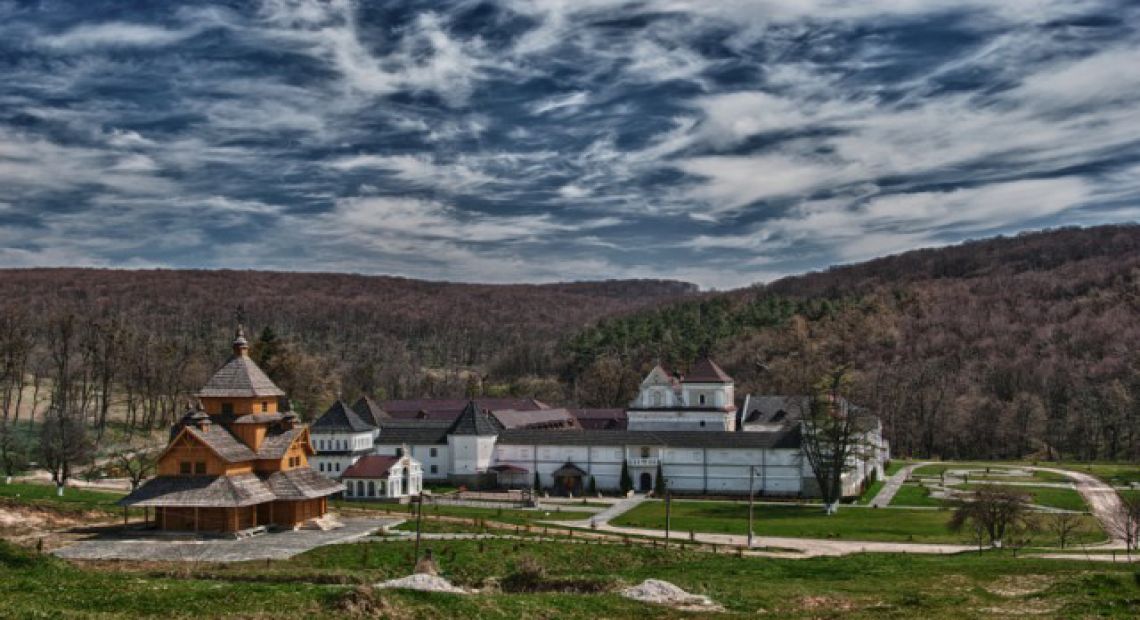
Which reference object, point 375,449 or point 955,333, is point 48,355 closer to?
point 375,449

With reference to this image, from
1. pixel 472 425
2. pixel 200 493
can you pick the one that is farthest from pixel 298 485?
pixel 472 425

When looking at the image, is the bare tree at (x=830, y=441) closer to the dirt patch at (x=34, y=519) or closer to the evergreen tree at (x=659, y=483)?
the evergreen tree at (x=659, y=483)

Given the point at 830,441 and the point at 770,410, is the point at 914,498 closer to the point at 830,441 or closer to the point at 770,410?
the point at 830,441

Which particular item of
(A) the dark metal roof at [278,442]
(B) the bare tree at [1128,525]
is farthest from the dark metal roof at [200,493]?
(B) the bare tree at [1128,525]

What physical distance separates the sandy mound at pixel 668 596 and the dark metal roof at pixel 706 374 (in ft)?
168

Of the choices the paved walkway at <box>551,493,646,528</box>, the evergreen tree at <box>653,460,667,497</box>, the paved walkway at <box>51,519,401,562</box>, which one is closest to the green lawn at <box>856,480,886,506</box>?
the evergreen tree at <box>653,460,667,497</box>

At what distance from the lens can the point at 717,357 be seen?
128 metres

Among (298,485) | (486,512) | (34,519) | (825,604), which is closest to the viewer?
(825,604)

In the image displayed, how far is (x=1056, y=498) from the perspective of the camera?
2232 inches

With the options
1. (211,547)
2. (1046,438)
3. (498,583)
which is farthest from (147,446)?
(1046,438)

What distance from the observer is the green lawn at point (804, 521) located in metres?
47.1

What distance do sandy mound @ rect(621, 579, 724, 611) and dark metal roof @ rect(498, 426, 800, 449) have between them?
38.6 metres

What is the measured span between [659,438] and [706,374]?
500 inches

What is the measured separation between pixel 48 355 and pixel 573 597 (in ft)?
381
